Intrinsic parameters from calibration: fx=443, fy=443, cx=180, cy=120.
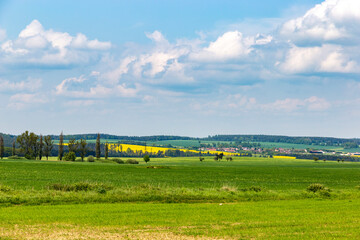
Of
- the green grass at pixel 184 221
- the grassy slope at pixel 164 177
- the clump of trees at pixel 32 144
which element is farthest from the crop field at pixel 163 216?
the clump of trees at pixel 32 144

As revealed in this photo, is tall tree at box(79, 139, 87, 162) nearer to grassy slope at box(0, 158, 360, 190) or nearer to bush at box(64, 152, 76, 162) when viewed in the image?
bush at box(64, 152, 76, 162)

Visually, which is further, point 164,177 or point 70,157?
point 70,157

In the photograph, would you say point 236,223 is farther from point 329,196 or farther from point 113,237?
point 329,196

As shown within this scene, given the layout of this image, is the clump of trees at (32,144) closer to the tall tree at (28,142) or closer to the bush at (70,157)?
the tall tree at (28,142)

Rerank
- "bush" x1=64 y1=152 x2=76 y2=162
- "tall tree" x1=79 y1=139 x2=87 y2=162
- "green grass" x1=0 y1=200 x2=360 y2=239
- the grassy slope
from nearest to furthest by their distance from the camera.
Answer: "green grass" x1=0 y1=200 x2=360 y2=239 < the grassy slope < "bush" x1=64 y1=152 x2=76 y2=162 < "tall tree" x1=79 y1=139 x2=87 y2=162

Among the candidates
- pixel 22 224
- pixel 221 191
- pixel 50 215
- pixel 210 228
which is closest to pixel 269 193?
pixel 221 191

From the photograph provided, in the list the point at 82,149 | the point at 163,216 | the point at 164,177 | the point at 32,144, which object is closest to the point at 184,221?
the point at 163,216

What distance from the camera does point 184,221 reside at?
25.3 metres

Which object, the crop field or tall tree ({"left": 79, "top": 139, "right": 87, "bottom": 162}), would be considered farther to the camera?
tall tree ({"left": 79, "top": 139, "right": 87, "bottom": 162})

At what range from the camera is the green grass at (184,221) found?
847 inches

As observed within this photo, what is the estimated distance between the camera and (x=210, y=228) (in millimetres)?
23141

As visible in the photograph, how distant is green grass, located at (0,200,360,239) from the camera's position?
2152 cm

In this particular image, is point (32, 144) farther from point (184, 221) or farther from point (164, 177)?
point (184, 221)

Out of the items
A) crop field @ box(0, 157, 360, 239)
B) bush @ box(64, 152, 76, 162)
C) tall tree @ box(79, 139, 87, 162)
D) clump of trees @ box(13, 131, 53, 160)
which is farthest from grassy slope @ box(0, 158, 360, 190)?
clump of trees @ box(13, 131, 53, 160)
